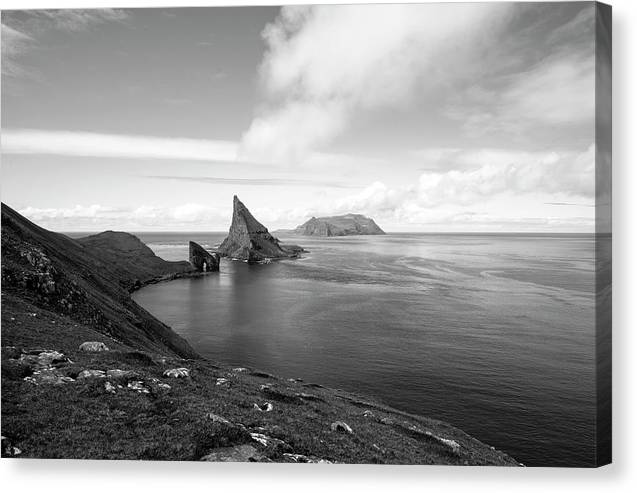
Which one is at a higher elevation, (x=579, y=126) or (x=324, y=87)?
(x=324, y=87)

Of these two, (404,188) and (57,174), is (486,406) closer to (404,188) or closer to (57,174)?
(404,188)

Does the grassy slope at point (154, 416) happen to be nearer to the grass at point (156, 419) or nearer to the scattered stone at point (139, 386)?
the grass at point (156, 419)

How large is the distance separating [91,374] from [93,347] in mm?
3051

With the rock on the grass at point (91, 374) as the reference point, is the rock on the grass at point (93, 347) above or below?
above

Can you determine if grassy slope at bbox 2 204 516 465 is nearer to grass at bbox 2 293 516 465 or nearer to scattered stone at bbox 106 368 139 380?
grass at bbox 2 293 516 465

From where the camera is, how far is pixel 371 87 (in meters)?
20.4

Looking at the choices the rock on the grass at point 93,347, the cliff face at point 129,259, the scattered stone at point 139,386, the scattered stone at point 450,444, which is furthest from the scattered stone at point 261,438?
the cliff face at point 129,259

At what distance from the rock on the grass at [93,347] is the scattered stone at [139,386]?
3616 mm

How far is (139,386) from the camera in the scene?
500 inches

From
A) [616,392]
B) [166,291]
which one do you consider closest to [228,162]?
[616,392]

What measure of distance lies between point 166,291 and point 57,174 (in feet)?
184

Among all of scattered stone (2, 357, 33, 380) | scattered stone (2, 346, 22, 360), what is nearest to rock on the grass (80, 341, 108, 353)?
scattered stone (2, 346, 22, 360)

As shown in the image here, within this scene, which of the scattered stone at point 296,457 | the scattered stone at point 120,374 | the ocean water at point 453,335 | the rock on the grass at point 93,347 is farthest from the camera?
the ocean water at point 453,335

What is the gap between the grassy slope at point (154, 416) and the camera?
36.6 ft
